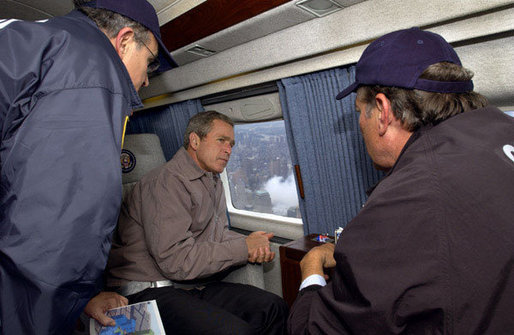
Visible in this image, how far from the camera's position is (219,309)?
191cm

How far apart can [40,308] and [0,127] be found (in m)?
0.49

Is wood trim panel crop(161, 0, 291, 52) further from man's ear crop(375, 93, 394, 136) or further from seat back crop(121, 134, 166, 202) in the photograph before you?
seat back crop(121, 134, 166, 202)

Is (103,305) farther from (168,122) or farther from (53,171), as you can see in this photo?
(168,122)

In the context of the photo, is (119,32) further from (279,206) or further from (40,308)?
(279,206)

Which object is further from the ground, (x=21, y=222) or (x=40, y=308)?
(x=21, y=222)

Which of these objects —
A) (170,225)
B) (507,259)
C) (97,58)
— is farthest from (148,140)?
(507,259)

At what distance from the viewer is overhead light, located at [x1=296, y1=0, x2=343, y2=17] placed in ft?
6.20

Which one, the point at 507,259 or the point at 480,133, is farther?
the point at 480,133

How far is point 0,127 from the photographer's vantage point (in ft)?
2.67

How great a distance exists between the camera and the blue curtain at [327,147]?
2400mm

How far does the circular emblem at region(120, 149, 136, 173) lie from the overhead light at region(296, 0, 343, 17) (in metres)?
2.42

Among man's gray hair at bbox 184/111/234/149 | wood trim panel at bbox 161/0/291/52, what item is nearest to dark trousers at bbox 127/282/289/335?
man's gray hair at bbox 184/111/234/149

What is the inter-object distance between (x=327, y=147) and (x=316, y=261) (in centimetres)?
127

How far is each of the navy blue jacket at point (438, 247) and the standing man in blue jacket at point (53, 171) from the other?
755 mm
